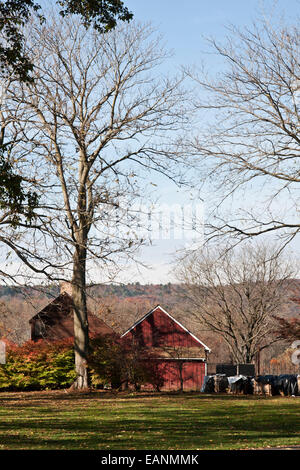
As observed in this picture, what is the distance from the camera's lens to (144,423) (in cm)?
1437

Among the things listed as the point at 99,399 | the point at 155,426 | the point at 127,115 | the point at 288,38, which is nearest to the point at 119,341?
the point at 99,399

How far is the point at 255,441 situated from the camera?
451 inches

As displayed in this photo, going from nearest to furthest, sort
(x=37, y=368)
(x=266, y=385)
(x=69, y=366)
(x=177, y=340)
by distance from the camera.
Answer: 1. (x=37, y=368)
2. (x=266, y=385)
3. (x=69, y=366)
4. (x=177, y=340)

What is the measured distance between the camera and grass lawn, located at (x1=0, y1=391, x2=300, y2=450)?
11.2m

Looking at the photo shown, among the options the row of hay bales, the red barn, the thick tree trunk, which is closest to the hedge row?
the thick tree trunk

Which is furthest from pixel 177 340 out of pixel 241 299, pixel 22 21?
pixel 22 21

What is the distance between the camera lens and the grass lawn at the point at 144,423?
11.2 metres

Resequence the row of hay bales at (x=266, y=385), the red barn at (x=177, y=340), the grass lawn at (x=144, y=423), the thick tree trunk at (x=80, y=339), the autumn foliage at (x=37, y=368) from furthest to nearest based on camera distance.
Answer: the red barn at (x=177, y=340) → the row of hay bales at (x=266, y=385) → the autumn foliage at (x=37, y=368) → the thick tree trunk at (x=80, y=339) → the grass lawn at (x=144, y=423)

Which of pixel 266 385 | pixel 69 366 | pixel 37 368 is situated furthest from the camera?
pixel 69 366

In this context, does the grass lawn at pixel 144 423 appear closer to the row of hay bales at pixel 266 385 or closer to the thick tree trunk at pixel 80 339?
the thick tree trunk at pixel 80 339

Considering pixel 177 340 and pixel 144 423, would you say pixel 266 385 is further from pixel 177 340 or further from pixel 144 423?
pixel 144 423

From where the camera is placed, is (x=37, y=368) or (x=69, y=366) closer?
(x=37, y=368)

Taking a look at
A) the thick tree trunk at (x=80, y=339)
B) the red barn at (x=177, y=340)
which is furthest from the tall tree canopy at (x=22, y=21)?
the red barn at (x=177, y=340)
